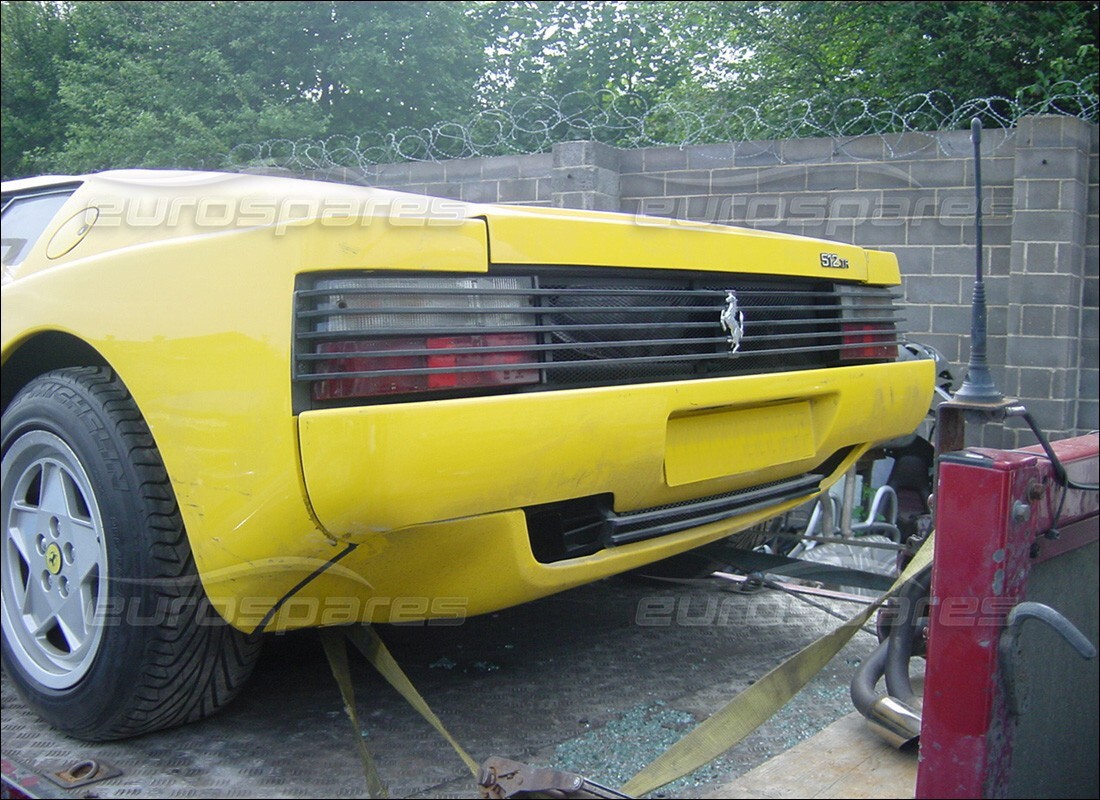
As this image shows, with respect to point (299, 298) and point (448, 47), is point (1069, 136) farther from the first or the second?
point (448, 47)

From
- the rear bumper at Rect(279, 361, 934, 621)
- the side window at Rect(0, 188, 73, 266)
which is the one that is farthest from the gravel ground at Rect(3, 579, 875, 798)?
the side window at Rect(0, 188, 73, 266)

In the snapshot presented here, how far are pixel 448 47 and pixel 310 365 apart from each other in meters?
14.7

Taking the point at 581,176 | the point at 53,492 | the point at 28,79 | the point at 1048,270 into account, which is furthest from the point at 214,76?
the point at 53,492

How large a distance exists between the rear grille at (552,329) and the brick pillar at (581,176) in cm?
437

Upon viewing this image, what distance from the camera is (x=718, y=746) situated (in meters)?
1.93

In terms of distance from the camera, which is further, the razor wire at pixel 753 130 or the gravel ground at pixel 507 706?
the razor wire at pixel 753 130

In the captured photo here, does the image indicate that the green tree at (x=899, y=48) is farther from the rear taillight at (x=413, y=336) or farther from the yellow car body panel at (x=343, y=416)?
the rear taillight at (x=413, y=336)

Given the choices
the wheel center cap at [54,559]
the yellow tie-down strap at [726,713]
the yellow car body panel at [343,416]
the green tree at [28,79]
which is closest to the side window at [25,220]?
the yellow car body panel at [343,416]

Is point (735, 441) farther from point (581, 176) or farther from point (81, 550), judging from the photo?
point (581, 176)

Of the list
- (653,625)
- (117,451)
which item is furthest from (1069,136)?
(117,451)

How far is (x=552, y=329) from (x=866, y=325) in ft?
4.30

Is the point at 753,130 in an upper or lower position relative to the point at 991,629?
upper

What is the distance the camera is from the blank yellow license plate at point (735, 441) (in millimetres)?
2434

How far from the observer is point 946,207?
6.39 metres
